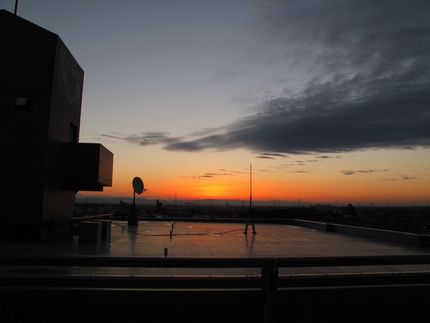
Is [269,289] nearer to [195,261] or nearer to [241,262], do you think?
[241,262]

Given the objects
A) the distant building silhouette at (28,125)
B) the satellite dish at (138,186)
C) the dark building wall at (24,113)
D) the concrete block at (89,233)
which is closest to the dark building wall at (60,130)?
the distant building silhouette at (28,125)

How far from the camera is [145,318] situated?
17.0ft

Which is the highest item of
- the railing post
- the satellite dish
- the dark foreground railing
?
the satellite dish

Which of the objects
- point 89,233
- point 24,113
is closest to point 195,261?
point 89,233

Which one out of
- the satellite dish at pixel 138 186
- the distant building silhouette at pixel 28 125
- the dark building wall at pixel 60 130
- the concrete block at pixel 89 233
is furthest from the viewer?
the satellite dish at pixel 138 186

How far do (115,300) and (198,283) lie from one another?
54.7 inches

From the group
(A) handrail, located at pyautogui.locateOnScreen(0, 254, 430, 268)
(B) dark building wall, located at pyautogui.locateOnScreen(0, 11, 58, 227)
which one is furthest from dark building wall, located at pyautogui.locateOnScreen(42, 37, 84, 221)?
(A) handrail, located at pyautogui.locateOnScreen(0, 254, 430, 268)

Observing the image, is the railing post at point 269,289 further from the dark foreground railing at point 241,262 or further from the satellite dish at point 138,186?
the satellite dish at point 138,186

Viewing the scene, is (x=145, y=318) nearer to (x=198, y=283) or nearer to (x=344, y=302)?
(x=198, y=283)

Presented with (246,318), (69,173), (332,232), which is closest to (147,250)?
(69,173)

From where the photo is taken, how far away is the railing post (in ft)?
16.6

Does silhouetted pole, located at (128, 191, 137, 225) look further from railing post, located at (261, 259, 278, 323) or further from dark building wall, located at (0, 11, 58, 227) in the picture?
railing post, located at (261, 259, 278, 323)

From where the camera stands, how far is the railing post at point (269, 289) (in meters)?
5.06

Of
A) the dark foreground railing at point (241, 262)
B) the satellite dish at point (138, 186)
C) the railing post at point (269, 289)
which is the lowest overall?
the railing post at point (269, 289)
